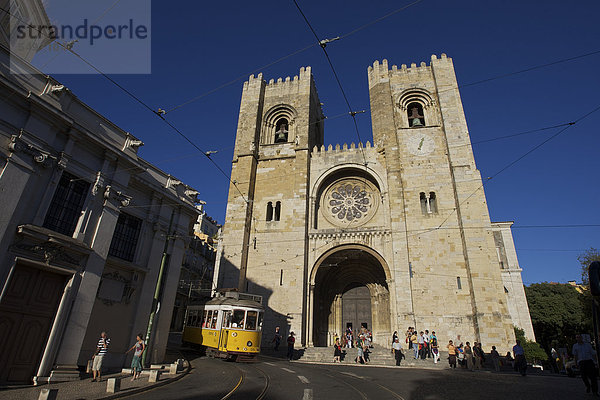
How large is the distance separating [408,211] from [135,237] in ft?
49.7

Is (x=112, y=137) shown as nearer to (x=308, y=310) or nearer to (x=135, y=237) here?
(x=135, y=237)

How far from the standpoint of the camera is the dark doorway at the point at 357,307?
71.6 ft

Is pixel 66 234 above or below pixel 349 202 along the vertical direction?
below

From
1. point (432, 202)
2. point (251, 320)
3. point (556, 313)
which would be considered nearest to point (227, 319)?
point (251, 320)

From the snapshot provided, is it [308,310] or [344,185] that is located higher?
[344,185]

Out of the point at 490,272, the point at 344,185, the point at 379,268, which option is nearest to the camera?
the point at 490,272

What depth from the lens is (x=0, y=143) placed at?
779cm

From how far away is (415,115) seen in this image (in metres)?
23.1

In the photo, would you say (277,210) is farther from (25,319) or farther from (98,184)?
(25,319)

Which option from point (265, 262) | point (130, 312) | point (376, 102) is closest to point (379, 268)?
point (265, 262)

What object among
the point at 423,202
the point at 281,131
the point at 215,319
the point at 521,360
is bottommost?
the point at 521,360

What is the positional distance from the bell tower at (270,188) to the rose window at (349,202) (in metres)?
2.45

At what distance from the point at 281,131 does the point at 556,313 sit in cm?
3099

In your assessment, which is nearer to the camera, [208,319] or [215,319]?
[215,319]
